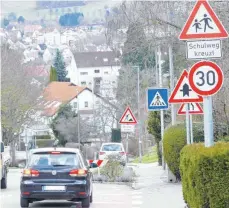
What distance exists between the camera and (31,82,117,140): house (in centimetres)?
7994

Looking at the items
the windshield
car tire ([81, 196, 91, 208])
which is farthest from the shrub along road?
the windshield

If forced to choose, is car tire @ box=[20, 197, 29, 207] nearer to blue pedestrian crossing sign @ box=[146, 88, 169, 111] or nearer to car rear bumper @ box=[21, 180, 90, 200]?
car rear bumper @ box=[21, 180, 90, 200]

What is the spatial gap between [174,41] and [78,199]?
26.4 ft

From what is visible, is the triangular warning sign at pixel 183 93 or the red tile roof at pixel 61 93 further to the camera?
the red tile roof at pixel 61 93

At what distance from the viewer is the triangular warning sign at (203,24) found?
12555 mm

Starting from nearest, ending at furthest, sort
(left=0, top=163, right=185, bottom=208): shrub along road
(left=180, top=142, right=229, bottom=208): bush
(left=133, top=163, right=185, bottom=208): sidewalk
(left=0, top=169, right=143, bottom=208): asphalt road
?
1. (left=180, top=142, right=229, bottom=208): bush
2. (left=133, top=163, right=185, bottom=208): sidewalk
3. (left=0, top=163, right=185, bottom=208): shrub along road
4. (left=0, top=169, right=143, bottom=208): asphalt road

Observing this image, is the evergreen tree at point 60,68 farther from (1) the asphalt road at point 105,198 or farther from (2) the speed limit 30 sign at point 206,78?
(2) the speed limit 30 sign at point 206,78

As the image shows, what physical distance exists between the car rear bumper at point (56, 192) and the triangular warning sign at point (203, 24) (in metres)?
7.48

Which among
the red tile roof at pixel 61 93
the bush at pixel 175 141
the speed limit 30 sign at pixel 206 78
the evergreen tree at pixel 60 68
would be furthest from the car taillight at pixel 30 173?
the evergreen tree at pixel 60 68

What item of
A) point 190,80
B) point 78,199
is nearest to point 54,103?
point 78,199

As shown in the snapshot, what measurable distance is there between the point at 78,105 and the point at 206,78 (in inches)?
3085

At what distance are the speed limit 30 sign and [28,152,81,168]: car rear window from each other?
733 cm

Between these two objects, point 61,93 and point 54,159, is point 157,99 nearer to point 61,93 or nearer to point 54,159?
point 54,159

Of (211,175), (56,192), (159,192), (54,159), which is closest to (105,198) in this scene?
(159,192)
